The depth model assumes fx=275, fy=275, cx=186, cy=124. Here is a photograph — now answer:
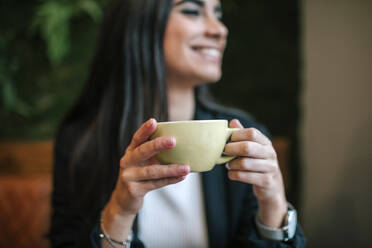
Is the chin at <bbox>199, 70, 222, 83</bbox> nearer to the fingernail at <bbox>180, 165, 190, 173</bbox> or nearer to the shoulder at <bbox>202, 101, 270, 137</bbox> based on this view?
the shoulder at <bbox>202, 101, 270, 137</bbox>

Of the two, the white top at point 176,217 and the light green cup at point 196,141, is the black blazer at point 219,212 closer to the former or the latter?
the white top at point 176,217

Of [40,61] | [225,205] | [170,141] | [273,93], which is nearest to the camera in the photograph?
[170,141]

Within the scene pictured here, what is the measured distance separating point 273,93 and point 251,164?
970mm

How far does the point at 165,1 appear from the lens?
1.90 feet

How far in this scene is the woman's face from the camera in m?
0.56

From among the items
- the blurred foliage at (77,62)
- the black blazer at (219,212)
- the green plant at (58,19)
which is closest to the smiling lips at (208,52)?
the black blazer at (219,212)

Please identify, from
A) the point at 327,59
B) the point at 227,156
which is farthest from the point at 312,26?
the point at 227,156

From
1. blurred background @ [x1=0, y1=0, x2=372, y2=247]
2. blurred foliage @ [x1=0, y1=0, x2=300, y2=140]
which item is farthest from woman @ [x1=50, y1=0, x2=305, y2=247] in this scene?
blurred foliage @ [x1=0, y1=0, x2=300, y2=140]

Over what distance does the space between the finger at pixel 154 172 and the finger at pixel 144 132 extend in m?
0.03

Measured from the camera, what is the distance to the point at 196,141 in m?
0.29

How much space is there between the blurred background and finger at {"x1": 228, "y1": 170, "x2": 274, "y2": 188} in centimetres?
20

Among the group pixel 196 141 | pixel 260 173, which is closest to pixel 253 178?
pixel 260 173

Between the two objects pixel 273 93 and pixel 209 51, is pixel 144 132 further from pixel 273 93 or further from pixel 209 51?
pixel 273 93

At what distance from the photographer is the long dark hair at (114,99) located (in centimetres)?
50
